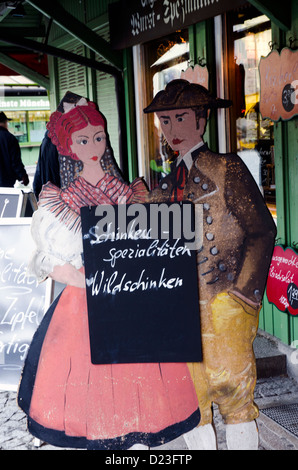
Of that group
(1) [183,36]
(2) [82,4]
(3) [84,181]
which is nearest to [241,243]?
(3) [84,181]

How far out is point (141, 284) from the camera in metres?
2.88

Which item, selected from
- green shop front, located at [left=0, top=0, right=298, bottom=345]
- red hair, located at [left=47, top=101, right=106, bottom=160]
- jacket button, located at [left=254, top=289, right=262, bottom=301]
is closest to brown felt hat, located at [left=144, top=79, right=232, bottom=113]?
red hair, located at [left=47, top=101, right=106, bottom=160]

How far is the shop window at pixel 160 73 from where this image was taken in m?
6.10

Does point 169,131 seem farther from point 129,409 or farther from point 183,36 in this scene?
point 183,36

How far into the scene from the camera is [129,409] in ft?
9.48

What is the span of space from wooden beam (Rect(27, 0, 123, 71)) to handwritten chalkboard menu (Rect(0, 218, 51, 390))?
2928mm

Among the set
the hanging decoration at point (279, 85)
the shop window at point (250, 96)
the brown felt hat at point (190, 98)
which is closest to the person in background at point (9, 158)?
the shop window at point (250, 96)

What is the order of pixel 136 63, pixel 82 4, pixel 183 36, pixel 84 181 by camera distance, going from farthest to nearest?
pixel 82 4 → pixel 136 63 → pixel 183 36 → pixel 84 181

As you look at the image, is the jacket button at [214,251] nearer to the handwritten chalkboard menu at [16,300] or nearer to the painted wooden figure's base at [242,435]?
the painted wooden figure's base at [242,435]

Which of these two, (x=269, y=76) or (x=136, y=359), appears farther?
(x=269, y=76)

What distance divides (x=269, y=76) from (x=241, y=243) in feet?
7.21

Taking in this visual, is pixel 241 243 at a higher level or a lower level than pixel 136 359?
higher

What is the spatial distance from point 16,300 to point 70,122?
1653 mm

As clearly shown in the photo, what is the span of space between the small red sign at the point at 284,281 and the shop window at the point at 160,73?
6.60 ft
